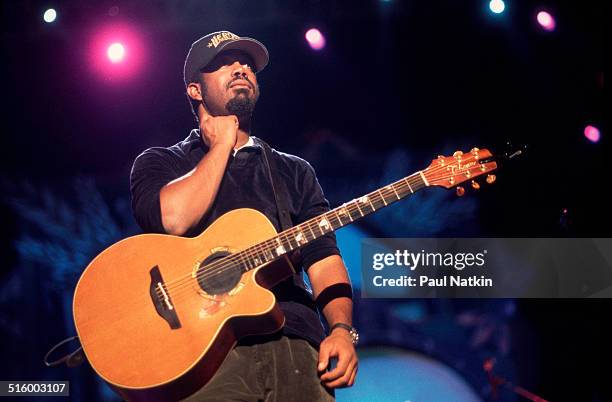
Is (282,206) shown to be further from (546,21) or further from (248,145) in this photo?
(546,21)

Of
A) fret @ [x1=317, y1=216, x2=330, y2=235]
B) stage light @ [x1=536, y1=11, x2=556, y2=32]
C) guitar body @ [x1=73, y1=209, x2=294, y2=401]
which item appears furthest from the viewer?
stage light @ [x1=536, y1=11, x2=556, y2=32]

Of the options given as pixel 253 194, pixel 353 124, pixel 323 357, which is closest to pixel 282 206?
pixel 253 194

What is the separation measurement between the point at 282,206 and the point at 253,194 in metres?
0.14

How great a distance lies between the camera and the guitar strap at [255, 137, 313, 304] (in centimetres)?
293

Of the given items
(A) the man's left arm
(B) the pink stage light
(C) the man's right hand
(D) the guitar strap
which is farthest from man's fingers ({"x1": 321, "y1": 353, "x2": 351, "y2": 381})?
(B) the pink stage light

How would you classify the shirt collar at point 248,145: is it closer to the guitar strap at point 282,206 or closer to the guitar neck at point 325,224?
the guitar strap at point 282,206

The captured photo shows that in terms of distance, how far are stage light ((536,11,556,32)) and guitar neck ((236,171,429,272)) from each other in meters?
3.05

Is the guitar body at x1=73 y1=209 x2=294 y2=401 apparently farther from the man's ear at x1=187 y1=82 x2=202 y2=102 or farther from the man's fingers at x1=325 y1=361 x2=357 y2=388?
the man's ear at x1=187 y1=82 x2=202 y2=102

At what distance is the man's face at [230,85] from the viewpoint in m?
3.23

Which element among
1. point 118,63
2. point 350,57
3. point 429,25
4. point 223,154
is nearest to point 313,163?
point 350,57

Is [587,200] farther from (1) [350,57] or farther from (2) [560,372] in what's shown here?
(1) [350,57]

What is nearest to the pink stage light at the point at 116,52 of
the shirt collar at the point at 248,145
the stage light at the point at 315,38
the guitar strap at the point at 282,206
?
the stage light at the point at 315,38

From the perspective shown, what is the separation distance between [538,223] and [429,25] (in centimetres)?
174

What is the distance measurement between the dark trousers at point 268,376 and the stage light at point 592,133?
350cm
